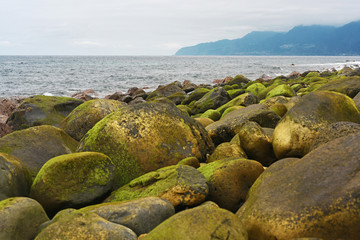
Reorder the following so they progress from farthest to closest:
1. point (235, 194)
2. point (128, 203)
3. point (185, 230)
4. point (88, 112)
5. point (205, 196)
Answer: point (88, 112) < point (235, 194) < point (205, 196) < point (128, 203) < point (185, 230)

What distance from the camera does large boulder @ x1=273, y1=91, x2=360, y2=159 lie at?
180 inches

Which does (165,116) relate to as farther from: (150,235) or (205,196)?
(150,235)

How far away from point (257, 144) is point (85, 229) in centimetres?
311

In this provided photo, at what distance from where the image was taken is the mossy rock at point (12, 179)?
390 centimetres

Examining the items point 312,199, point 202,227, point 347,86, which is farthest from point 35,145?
point 347,86

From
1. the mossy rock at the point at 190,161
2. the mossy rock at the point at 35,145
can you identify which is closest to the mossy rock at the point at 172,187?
the mossy rock at the point at 190,161

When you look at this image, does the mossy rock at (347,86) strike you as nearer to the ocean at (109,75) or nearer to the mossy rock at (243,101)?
the mossy rock at (243,101)

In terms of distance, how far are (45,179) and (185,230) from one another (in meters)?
2.24

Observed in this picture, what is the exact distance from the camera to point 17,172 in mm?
4195

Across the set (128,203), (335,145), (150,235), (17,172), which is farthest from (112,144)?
(335,145)

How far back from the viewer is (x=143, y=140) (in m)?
4.94

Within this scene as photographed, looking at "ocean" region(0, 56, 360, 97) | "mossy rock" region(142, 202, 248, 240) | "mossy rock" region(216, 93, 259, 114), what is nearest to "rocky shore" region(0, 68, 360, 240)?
"mossy rock" region(142, 202, 248, 240)

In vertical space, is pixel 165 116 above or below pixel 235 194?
above

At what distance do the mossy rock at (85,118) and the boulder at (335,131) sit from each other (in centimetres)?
424
